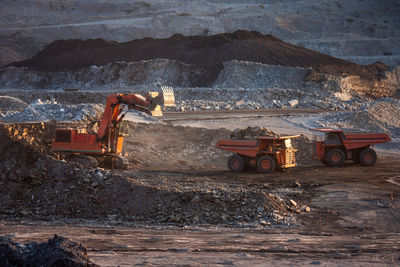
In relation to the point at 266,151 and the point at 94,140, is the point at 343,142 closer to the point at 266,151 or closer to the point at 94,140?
the point at 266,151

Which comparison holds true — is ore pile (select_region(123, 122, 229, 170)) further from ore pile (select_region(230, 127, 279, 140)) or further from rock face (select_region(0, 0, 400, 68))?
rock face (select_region(0, 0, 400, 68))

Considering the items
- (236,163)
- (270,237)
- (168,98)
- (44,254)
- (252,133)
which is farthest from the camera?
(252,133)

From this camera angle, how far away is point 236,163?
17062 mm

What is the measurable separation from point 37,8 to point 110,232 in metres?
102

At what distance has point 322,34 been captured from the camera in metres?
80.5

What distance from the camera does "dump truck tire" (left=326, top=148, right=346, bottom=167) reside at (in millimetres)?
18141

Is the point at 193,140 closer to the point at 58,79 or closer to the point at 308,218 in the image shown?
the point at 308,218

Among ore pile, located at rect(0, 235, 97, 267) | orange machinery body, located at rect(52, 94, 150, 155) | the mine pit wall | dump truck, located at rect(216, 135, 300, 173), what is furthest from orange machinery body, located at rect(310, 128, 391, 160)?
the mine pit wall

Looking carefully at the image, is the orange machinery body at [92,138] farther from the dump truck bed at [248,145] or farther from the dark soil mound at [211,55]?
the dark soil mound at [211,55]

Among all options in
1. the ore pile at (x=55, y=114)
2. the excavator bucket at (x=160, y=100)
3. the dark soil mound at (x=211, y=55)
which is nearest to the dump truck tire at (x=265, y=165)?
the excavator bucket at (x=160, y=100)

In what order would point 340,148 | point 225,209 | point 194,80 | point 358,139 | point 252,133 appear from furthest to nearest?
Result: 1. point 194,80
2. point 340,148
3. point 358,139
4. point 252,133
5. point 225,209

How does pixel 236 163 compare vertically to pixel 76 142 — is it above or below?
below

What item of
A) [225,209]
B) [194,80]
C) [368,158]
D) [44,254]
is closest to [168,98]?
[225,209]

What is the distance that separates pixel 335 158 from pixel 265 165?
3163 mm
